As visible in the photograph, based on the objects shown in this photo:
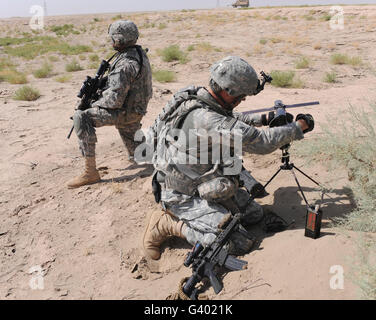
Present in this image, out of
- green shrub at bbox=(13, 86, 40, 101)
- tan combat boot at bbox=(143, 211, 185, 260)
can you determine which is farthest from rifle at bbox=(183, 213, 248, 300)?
green shrub at bbox=(13, 86, 40, 101)

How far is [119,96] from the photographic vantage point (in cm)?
407

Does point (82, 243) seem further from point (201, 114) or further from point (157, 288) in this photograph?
point (201, 114)

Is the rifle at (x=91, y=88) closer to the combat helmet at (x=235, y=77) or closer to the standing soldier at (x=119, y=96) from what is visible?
the standing soldier at (x=119, y=96)

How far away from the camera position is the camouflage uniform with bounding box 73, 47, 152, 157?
4.05 meters

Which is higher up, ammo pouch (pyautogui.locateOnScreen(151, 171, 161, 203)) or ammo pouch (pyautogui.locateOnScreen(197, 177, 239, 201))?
ammo pouch (pyautogui.locateOnScreen(197, 177, 239, 201))

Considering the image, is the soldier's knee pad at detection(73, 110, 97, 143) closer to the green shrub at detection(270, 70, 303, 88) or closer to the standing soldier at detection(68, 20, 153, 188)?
the standing soldier at detection(68, 20, 153, 188)

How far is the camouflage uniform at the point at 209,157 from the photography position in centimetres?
268

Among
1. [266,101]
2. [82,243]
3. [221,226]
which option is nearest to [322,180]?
[221,226]

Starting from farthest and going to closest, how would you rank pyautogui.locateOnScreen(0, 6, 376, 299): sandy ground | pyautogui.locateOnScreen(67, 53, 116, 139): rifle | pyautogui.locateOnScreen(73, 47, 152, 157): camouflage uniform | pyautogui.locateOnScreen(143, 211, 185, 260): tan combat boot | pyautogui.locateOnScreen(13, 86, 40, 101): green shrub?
pyautogui.locateOnScreen(13, 86, 40, 101): green shrub, pyautogui.locateOnScreen(67, 53, 116, 139): rifle, pyautogui.locateOnScreen(73, 47, 152, 157): camouflage uniform, pyautogui.locateOnScreen(143, 211, 185, 260): tan combat boot, pyautogui.locateOnScreen(0, 6, 376, 299): sandy ground

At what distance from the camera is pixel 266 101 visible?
6953 mm

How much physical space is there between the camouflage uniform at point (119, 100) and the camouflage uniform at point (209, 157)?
51.6 inches

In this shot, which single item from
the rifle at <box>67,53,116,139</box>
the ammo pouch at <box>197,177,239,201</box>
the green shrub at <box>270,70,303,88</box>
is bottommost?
Answer: the ammo pouch at <box>197,177,239,201</box>

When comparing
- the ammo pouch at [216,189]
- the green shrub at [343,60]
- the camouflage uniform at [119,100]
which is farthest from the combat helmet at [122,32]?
the green shrub at [343,60]

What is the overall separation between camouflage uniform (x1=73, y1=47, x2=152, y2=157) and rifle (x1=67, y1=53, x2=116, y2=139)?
0.13 meters
